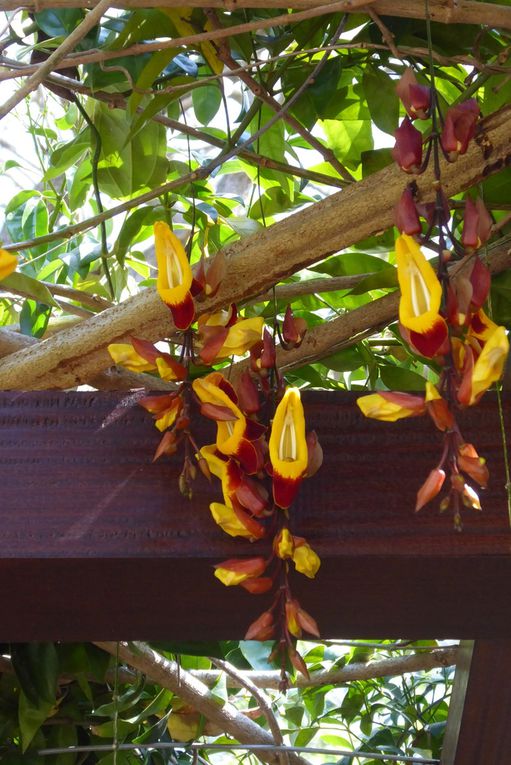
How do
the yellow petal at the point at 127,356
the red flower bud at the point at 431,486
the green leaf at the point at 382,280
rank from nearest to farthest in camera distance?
1. the red flower bud at the point at 431,486
2. the yellow petal at the point at 127,356
3. the green leaf at the point at 382,280

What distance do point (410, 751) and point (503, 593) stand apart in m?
0.56

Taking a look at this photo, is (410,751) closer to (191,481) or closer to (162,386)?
(162,386)

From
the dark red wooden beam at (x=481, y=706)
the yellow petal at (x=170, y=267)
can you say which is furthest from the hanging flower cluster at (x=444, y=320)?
the dark red wooden beam at (x=481, y=706)

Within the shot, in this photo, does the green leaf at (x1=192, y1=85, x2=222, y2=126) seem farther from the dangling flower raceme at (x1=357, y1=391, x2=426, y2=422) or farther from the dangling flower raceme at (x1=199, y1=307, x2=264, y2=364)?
the dangling flower raceme at (x1=357, y1=391, x2=426, y2=422)

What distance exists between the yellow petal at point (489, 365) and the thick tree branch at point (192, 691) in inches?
20.2

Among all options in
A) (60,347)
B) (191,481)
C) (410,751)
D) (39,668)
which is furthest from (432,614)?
(410,751)

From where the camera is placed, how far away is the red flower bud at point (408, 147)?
A: 0.42 meters

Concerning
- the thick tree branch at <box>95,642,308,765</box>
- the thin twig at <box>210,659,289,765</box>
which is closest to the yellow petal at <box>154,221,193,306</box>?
the thick tree branch at <box>95,642,308,765</box>

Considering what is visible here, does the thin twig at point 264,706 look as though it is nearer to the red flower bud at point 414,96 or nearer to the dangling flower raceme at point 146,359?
the dangling flower raceme at point 146,359

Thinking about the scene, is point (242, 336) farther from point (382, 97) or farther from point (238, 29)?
point (382, 97)

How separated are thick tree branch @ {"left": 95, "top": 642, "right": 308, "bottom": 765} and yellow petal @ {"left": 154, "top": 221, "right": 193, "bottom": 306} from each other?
1.45 feet

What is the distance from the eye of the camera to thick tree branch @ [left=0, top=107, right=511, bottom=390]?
526mm

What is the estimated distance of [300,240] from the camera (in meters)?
0.55

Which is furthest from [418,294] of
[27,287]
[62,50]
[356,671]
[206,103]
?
[356,671]
